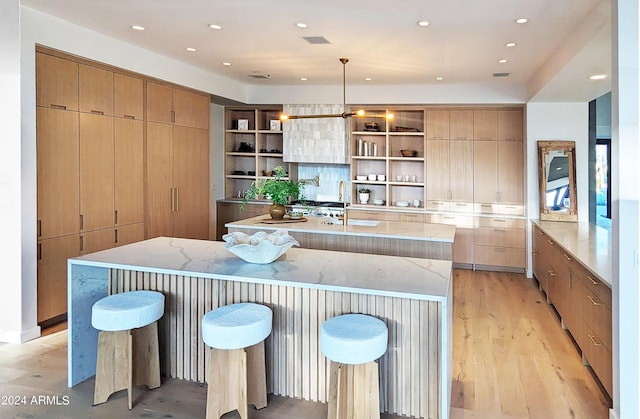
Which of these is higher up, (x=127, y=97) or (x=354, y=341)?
(x=127, y=97)

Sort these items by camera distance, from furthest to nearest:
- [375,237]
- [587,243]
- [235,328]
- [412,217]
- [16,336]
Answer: [412,217] < [375,237] < [587,243] < [16,336] < [235,328]

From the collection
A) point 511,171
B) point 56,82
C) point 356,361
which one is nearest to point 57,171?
point 56,82

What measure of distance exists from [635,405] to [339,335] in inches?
68.0

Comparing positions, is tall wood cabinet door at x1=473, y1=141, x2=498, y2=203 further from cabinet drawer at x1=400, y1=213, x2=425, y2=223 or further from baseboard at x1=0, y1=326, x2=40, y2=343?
baseboard at x1=0, y1=326, x2=40, y2=343

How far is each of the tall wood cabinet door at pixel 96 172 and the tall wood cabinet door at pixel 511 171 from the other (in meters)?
5.34

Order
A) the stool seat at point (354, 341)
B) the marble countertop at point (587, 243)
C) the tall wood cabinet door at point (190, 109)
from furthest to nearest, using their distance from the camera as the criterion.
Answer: the tall wood cabinet door at point (190, 109) < the marble countertop at point (587, 243) < the stool seat at point (354, 341)

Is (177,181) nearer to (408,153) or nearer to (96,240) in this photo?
(96,240)

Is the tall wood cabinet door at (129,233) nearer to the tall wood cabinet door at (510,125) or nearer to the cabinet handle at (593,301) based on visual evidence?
the cabinet handle at (593,301)

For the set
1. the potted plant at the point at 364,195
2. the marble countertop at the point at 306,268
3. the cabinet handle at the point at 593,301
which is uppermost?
the potted plant at the point at 364,195

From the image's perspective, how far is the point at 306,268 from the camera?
2.81m

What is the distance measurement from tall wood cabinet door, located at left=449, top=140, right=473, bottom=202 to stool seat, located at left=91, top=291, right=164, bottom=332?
5.25 m

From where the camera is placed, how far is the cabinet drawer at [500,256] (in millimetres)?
6695

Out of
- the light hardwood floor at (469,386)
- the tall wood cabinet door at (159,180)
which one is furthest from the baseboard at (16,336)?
the tall wood cabinet door at (159,180)

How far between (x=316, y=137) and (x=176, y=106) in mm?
2276
